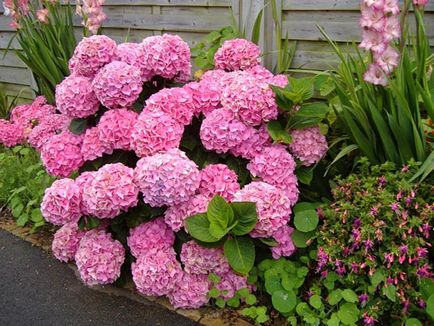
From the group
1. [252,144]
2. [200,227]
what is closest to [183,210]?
[200,227]

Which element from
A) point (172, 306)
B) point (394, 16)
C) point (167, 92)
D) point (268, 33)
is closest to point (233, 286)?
point (172, 306)

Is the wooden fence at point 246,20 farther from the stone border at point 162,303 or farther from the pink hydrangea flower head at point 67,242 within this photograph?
the pink hydrangea flower head at point 67,242

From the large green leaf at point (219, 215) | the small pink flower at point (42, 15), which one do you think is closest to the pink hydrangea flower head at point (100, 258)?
the large green leaf at point (219, 215)

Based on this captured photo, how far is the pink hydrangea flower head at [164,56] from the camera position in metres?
2.88

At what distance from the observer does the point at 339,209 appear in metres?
2.39

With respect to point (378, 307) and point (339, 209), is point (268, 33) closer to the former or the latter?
point (339, 209)

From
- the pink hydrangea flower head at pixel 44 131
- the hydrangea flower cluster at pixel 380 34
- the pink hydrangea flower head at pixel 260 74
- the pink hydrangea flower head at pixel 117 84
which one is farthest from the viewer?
the pink hydrangea flower head at pixel 44 131

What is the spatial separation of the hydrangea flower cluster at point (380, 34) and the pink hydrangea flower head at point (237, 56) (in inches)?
39.2

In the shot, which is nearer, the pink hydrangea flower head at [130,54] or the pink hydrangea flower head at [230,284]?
the pink hydrangea flower head at [230,284]

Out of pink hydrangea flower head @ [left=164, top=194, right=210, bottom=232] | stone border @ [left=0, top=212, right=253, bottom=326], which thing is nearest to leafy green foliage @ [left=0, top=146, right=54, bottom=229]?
stone border @ [left=0, top=212, right=253, bottom=326]

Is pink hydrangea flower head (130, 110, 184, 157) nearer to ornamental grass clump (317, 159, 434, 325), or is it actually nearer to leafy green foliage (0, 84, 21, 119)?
ornamental grass clump (317, 159, 434, 325)

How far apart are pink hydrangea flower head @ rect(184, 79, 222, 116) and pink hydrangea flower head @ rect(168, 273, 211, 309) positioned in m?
0.93

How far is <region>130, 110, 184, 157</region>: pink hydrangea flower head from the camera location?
258 centimetres

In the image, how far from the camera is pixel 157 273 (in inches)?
99.1
